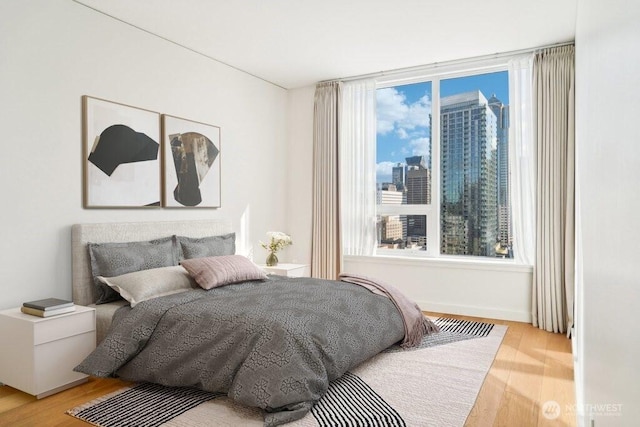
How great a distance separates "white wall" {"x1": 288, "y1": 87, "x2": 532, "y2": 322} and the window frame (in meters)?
0.17

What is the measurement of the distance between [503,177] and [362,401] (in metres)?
3.13

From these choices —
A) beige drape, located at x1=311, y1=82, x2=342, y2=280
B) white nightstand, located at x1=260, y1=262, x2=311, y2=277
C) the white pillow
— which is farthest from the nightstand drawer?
beige drape, located at x1=311, y1=82, x2=342, y2=280

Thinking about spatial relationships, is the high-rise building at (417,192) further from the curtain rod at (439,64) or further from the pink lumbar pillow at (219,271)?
the pink lumbar pillow at (219,271)

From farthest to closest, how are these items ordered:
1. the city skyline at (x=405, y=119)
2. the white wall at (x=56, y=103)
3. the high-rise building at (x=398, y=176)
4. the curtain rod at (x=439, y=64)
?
the high-rise building at (x=398, y=176)
the city skyline at (x=405, y=119)
the curtain rod at (x=439, y=64)
the white wall at (x=56, y=103)

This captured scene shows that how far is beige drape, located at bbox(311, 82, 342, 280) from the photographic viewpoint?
549 centimetres

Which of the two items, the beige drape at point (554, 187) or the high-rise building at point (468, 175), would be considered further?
the high-rise building at point (468, 175)

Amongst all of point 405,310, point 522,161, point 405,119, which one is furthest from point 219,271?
point 522,161

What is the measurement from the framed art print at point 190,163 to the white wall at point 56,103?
12 centimetres

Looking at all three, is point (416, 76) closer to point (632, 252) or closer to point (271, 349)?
point (271, 349)

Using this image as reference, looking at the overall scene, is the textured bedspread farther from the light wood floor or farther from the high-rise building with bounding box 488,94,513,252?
the high-rise building with bounding box 488,94,513,252

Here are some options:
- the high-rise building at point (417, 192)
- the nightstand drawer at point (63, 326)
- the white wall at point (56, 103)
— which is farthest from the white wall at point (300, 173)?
the nightstand drawer at point (63, 326)

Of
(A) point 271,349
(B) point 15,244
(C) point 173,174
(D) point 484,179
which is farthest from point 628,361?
(D) point 484,179

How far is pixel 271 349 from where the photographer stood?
8.06 feet

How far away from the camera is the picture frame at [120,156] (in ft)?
11.6
